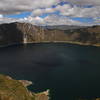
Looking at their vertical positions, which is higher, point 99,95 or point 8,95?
point 8,95

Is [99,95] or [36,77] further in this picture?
[36,77]

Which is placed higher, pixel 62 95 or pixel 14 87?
pixel 14 87

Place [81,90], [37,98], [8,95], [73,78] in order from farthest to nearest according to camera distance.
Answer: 1. [73,78]
2. [81,90]
3. [37,98]
4. [8,95]

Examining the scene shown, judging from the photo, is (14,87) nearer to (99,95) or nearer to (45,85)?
(45,85)

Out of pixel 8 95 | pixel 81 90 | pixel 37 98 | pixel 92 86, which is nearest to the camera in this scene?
pixel 8 95

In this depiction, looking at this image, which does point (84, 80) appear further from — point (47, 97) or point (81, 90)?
point (47, 97)

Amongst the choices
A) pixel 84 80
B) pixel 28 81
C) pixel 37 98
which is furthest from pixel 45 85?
pixel 84 80

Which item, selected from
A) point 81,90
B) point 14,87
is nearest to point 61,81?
point 81,90

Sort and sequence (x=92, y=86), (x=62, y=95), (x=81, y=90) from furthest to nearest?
(x=92, y=86), (x=81, y=90), (x=62, y=95)

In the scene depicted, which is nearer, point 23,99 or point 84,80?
point 23,99
